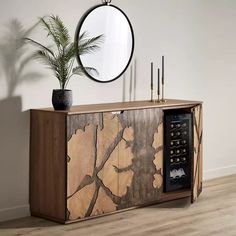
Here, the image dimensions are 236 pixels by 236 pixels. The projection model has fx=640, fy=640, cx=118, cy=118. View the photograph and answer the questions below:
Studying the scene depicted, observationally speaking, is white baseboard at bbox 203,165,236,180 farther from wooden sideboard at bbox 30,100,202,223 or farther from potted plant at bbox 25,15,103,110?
potted plant at bbox 25,15,103,110

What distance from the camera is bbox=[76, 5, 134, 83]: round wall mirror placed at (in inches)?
220

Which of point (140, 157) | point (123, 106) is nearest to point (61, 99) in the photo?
point (123, 106)

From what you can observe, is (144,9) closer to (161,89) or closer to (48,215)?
(161,89)

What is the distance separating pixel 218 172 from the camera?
7.04 meters

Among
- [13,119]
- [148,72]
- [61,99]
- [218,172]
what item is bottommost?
[218,172]

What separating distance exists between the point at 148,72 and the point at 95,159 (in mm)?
1367

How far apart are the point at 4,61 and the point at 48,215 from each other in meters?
1.28

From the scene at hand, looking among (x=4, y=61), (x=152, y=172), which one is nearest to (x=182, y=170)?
(x=152, y=172)

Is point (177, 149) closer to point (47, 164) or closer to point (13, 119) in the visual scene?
point (47, 164)

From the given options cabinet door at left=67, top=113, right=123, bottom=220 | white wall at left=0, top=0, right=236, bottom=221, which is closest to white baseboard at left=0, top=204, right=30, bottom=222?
white wall at left=0, top=0, right=236, bottom=221

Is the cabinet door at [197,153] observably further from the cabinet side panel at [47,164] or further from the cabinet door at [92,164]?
the cabinet side panel at [47,164]

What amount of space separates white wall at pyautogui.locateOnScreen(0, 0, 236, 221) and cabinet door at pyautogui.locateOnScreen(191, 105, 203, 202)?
0.56 m

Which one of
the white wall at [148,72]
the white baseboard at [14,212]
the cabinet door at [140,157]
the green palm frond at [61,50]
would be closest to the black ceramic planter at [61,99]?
the green palm frond at [61,50]

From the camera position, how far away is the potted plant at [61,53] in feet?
16.6
